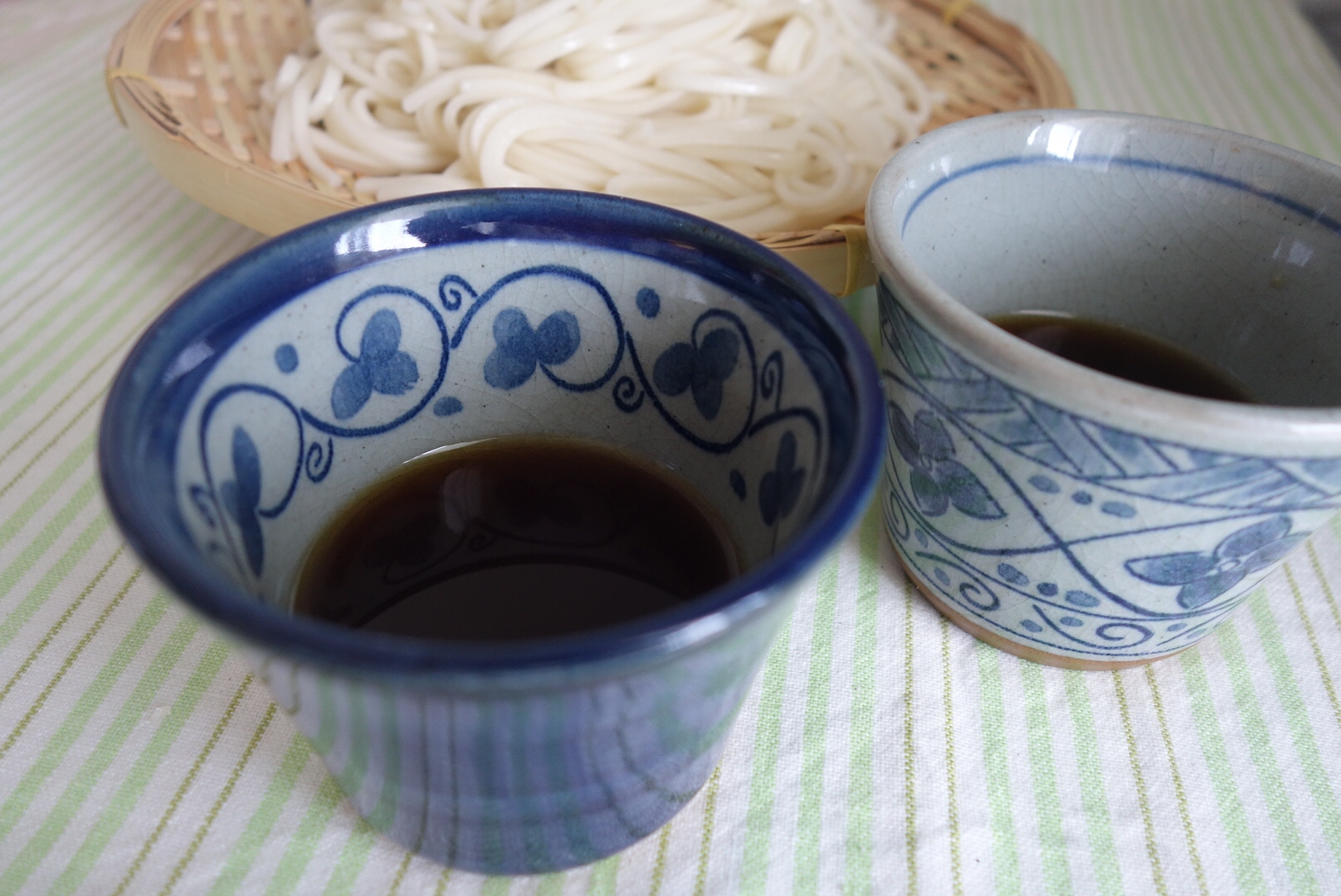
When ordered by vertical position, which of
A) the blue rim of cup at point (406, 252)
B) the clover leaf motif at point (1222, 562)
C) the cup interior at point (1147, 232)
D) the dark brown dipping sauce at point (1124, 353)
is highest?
the blue rim of cup at point (406, 252)

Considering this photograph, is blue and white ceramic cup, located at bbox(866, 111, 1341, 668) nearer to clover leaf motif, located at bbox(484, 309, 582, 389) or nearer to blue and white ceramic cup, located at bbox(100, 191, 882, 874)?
blue and white ceramic cup, located at bbox(100, 191, 882, 874)

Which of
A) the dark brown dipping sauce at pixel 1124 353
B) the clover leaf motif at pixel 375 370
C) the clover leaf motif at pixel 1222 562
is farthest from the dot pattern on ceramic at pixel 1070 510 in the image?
the clover leaf motif at pixel 375 370

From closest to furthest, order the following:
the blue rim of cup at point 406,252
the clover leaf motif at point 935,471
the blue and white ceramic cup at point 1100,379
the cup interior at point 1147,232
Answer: the blue rim of cup at point 406,252, the blue and white ceramic cup at point 1100,379, the clover leaf motif at point 935,471, the cup interior at point 1147,232

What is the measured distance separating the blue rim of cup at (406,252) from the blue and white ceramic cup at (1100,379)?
13cm

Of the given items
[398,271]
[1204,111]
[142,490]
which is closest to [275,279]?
[398,271]

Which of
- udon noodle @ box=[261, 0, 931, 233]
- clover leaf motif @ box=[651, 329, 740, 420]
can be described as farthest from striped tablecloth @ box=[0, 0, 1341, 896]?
udon noodle @ box=[261, 0, 931, 233]

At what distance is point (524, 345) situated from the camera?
2.52 ft

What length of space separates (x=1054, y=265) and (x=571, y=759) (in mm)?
732

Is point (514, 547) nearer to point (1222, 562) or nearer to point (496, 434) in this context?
point (496, 434)

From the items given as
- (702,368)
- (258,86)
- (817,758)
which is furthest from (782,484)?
(258,86)

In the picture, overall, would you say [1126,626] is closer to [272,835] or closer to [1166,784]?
[1166,784]

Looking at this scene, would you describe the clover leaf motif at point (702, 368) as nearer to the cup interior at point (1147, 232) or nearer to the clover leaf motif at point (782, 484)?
the clover leaf motif at point (782, 484)

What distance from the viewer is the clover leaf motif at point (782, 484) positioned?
0.62 m

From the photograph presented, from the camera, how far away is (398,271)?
689 mm
